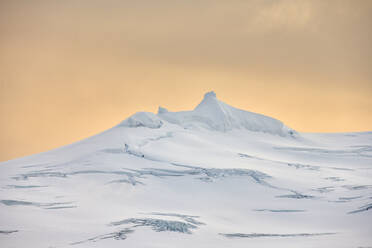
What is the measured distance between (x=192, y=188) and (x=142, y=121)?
43.7 ft

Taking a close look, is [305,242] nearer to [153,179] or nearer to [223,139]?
[153,179]

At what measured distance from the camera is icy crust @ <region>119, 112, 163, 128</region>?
165 feet

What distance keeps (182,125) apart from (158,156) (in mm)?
11459

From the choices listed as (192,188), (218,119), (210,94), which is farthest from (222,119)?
(192,188)

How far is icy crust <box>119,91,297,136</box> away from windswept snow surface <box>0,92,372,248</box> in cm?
14

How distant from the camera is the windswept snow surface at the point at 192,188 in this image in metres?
28.5

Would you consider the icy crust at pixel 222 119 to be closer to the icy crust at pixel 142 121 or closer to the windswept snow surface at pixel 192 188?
the windswept snow surface at pixel 192 188

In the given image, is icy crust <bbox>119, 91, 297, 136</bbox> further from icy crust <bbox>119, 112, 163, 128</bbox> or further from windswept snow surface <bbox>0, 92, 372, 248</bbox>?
windswept snow surface <bbox>0, 92, 372, 248</bbox>

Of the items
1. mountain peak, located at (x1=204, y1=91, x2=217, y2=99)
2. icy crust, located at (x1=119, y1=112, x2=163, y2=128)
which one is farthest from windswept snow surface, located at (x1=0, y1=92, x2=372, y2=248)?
mountain peak, located at (x1=204, y1=91, x2=217, y2=99)

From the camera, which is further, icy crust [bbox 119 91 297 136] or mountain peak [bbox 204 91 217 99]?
mountain peak [bbox 204 91 217 99]

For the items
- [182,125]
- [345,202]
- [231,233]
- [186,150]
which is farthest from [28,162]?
[345,202]

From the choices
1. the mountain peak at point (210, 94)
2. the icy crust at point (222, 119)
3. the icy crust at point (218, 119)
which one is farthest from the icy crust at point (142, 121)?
the mountain peak at point (210, 94)

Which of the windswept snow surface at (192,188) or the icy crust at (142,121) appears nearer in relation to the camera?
the windswept snow surface at (192,188)

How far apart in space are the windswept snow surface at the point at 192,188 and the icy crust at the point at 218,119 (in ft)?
0.46
